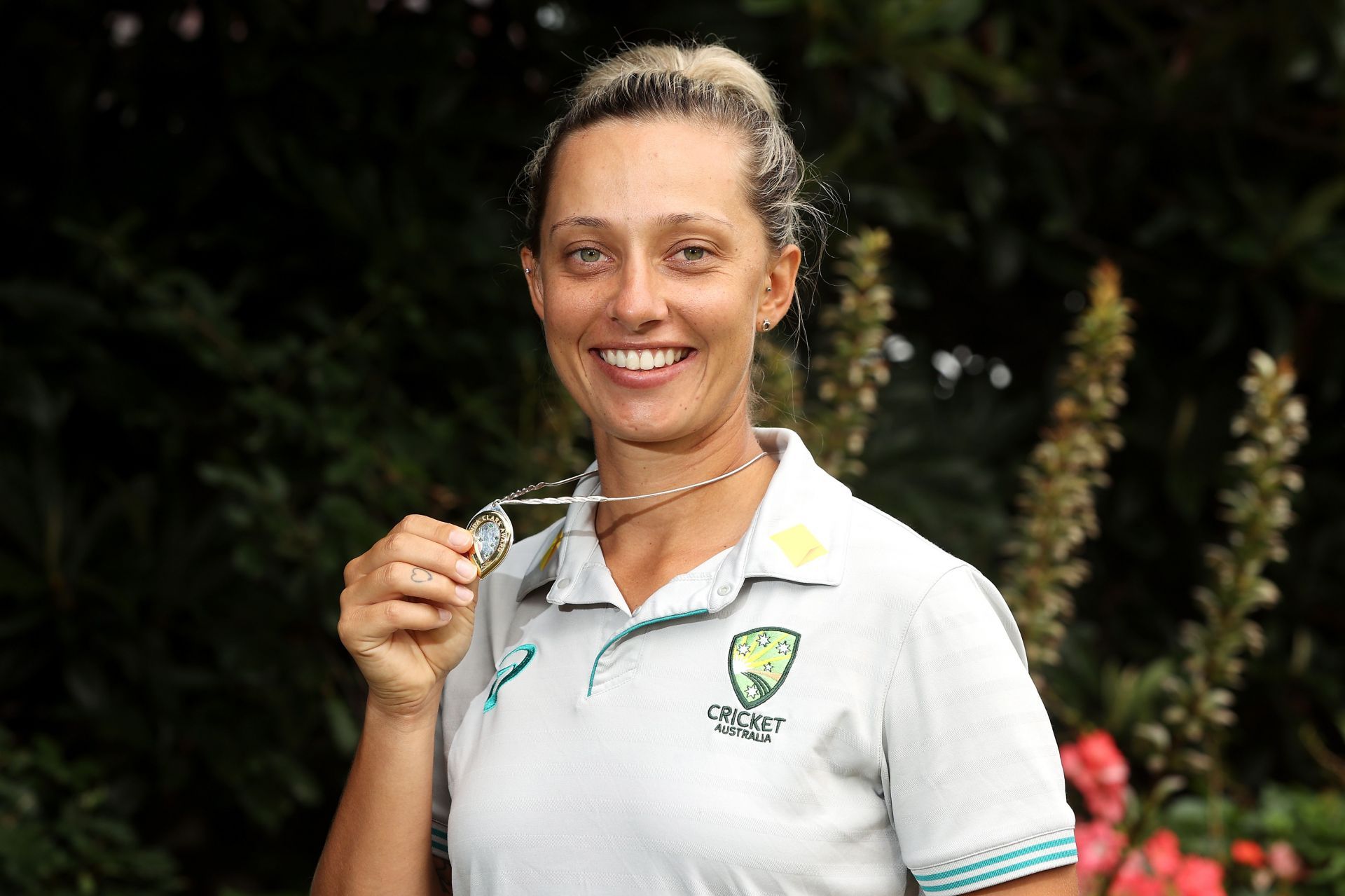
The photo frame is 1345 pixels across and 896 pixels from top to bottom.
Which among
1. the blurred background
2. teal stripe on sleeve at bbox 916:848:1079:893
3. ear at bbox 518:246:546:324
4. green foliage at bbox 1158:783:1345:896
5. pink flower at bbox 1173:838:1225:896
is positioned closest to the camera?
teal stripe on sleeve at bbox 916:848:1079:893

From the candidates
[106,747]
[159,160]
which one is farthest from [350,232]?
[106,747]

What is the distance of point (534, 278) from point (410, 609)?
1.48 feet

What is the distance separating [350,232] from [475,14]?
34.2 inches

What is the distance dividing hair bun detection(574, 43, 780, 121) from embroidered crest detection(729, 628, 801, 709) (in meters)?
0.59

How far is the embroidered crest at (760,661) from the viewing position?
1216mm

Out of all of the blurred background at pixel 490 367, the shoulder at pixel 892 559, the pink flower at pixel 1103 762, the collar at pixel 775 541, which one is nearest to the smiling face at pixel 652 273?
the collar at pixel 775 541

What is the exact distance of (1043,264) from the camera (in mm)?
3883

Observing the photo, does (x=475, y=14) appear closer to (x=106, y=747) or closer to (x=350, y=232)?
(x=350, y=232)

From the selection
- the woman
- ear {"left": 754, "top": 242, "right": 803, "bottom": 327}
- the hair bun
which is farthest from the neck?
the hair bun

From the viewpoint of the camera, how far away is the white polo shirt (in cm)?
115

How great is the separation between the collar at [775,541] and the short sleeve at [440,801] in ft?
0.65

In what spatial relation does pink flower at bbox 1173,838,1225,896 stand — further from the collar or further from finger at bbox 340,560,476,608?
finger at bbox 340,560,476,608

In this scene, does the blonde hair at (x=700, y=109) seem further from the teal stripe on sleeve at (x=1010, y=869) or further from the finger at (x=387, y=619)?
the teal stripe on sleeve at (x=1010, y=869)

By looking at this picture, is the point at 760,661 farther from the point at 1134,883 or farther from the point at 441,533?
the point at 1134,883
